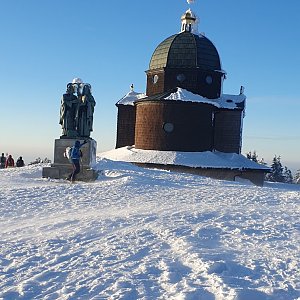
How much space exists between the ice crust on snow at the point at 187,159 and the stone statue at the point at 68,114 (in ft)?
42.2

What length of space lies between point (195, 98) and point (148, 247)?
A: 24.5 meters

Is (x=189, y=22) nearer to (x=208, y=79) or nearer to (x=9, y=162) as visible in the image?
(x=208, y=79)

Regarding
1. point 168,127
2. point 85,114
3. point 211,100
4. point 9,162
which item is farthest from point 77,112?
point 211,100

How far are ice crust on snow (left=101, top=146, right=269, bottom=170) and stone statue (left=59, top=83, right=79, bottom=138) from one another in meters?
12.9

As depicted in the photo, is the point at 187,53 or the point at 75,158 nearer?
the point at 75,158

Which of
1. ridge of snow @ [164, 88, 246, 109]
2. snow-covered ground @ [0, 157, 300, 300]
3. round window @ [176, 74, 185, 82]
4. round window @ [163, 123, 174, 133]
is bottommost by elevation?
snow-covered ground @ [0, 157, 300, 300]

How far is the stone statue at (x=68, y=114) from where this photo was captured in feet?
51.3

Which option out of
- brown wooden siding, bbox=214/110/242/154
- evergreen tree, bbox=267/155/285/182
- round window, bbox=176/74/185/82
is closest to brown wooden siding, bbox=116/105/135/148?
round window, bbox=176/74/185/82

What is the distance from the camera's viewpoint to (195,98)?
29625mm

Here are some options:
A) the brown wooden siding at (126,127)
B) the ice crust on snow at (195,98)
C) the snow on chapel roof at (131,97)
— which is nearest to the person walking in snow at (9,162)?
the ice crust on snow at (195,98)

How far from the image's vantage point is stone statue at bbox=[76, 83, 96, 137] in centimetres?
1560

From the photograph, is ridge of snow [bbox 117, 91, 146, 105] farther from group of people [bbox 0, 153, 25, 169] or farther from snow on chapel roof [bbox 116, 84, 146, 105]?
group of people [bbox 0, 153, 25, 169]

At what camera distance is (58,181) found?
47.3ft

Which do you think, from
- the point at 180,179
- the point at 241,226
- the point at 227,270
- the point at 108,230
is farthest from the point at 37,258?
the point at 180,179
